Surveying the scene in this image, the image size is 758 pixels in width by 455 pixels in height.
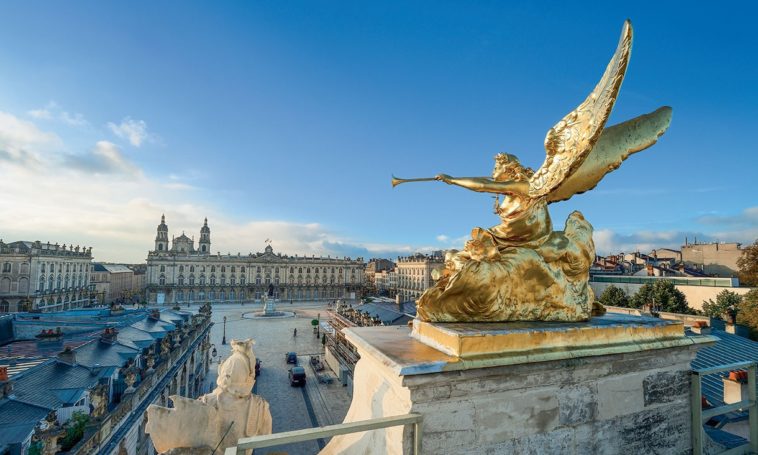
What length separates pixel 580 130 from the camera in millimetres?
4066

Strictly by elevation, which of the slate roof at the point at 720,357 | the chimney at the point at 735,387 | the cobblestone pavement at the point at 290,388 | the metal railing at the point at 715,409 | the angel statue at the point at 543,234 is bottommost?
the cobblestone pavement at the point at 290,388

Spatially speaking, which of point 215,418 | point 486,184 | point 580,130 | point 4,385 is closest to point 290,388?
point 4,385

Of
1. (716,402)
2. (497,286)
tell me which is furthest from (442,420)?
(716,402)

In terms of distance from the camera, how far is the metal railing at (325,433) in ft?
7.37

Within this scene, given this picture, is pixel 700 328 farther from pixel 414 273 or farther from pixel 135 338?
pixel 414 273

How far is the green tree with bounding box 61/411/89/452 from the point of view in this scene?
7910mm

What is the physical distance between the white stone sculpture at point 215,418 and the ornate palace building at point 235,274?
285 ft

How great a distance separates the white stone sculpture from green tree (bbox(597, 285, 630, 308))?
131 ft

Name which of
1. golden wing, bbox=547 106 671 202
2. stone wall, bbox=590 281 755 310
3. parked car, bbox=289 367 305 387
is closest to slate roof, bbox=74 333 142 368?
parked car, bbox=289 367 305 387

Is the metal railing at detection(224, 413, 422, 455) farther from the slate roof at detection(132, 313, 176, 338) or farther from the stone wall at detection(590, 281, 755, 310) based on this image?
the stone wall at detection(590, 281, 755, 310)

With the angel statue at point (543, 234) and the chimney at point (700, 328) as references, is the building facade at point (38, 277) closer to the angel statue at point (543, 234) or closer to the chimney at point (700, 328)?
the angel statue at point (543, 234)

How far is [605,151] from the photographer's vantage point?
4.65 m

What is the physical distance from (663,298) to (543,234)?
3617cm

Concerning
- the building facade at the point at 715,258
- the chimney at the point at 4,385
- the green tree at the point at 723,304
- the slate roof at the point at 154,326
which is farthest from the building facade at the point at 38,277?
the building facade at the point at 715,258
